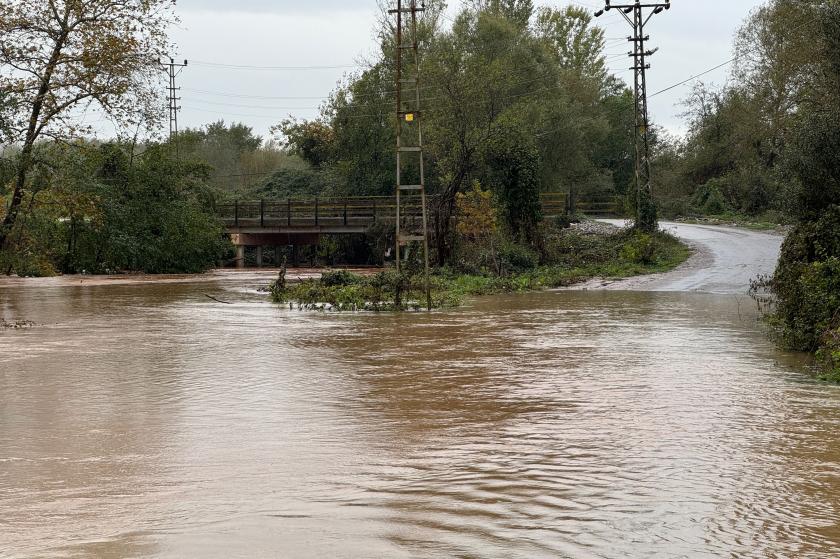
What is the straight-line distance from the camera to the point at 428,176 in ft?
172

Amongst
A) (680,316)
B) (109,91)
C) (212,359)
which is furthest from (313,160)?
(212,359)

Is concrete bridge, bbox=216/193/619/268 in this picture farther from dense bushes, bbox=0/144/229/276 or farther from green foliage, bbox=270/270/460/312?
green foliage, bbox=270/270/460/312

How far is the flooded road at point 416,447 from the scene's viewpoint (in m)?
6.28

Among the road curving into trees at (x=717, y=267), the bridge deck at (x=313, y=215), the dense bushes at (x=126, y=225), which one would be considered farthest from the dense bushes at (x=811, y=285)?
the bridge deck at (x=313, y=215)

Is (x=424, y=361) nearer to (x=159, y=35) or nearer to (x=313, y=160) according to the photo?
(x=159, y=35)

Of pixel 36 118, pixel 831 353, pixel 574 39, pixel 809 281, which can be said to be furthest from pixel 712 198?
pixel 831 353

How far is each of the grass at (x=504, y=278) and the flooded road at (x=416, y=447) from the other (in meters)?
5.96

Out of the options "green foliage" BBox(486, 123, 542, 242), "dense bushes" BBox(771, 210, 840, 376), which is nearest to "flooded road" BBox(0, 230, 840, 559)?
"dense bushes" BBox(771, 210, 840, 376)

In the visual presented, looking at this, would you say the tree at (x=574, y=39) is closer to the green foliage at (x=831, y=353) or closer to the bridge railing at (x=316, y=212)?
the bridge railing at (x=316, y=212)

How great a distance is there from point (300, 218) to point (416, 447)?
1745 inches

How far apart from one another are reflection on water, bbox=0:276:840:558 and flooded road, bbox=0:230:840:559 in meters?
0.03

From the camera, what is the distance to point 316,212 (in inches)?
2030

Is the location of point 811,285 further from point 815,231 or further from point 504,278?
point 504,278

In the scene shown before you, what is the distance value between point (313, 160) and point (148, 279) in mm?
33810
